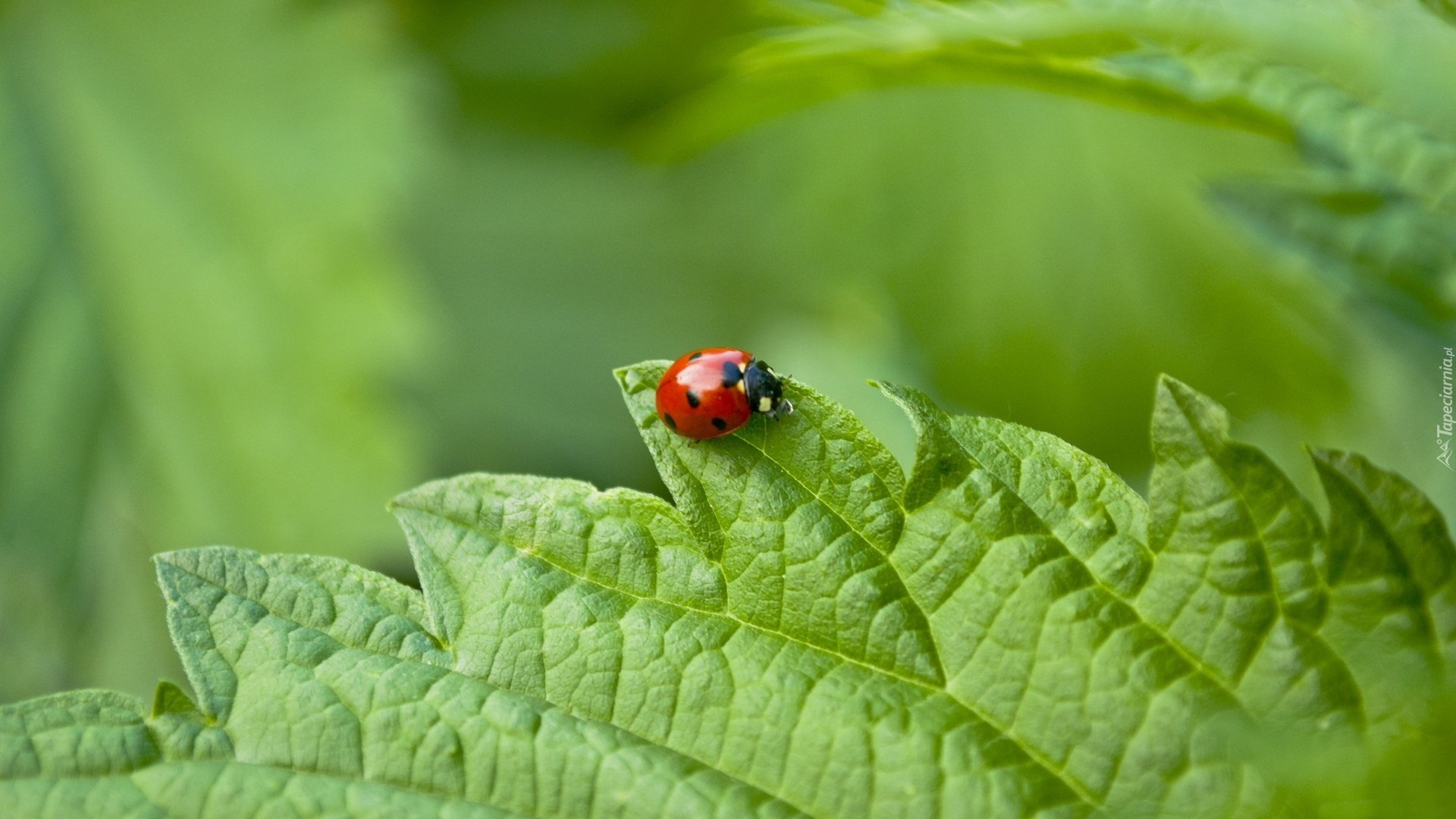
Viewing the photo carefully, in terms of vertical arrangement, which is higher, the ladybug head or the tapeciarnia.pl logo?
the ladybug head

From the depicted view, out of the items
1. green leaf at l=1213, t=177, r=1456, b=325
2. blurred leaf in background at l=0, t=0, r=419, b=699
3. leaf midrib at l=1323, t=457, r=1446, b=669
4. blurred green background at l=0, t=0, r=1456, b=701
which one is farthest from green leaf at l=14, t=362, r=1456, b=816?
blurred leaf in background at l=0, t=0, r=419, b=699

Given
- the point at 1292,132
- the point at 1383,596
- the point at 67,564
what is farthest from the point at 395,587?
the point at 67,564

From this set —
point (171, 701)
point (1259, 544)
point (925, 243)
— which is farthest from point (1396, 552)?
point (925, 243)

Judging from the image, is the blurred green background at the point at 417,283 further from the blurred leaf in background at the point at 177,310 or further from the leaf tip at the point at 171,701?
the leaf tip at the point at 171,701

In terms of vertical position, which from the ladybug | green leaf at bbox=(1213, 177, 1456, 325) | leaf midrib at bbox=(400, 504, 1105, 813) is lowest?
leaf midrib at bbox=(400, 504, 1105, 813)

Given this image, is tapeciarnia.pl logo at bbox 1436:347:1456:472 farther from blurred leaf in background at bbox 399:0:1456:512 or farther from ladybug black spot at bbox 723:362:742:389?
ladybug black spot at bbox 723:362:742:389

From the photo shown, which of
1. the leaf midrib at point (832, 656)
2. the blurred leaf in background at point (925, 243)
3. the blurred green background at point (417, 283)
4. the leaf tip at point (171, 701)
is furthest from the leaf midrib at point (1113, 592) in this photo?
the blurred green background at point (417, 283)
